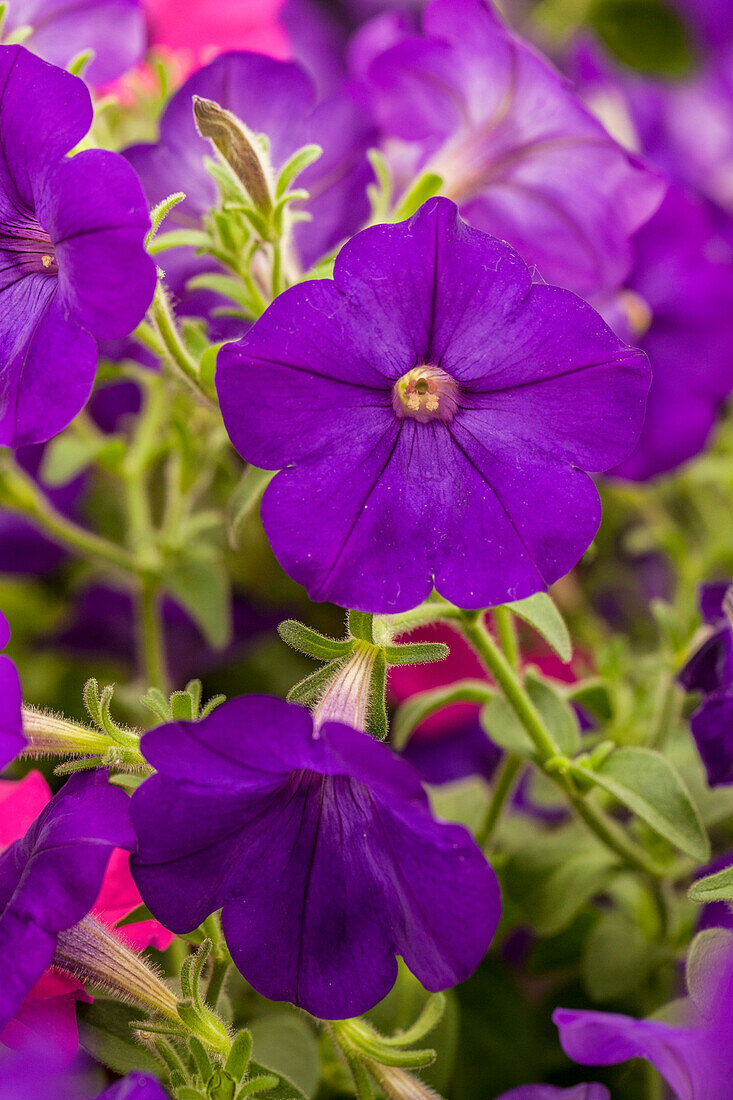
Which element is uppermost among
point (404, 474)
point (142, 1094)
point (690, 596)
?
point (404, 474)

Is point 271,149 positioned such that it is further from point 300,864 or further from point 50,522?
point 300,864

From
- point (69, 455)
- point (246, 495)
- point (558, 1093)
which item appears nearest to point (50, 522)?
point (69, 455)

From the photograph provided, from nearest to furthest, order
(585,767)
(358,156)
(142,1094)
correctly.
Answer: (142,1094) < (585,767) < (358,156)

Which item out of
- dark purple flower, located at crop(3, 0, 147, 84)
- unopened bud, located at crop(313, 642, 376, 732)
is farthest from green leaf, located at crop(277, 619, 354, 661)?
dark purple flower, located at crop(3, 0, 147, 84)

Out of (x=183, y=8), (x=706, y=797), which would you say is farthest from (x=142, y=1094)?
(x=183, y=8)

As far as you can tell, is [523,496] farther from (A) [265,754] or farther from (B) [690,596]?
(B) [690,596]

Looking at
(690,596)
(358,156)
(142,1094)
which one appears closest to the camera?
(142,1094)

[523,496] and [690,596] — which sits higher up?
[523,496]

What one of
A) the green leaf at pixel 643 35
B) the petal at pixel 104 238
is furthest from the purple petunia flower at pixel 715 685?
the green leaf at pixel 643 35
